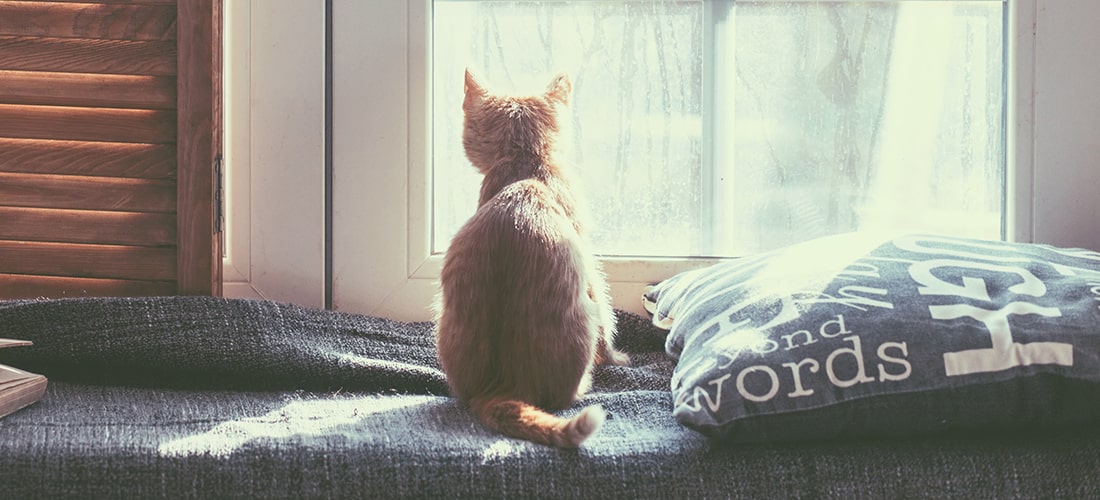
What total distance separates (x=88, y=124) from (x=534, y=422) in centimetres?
83

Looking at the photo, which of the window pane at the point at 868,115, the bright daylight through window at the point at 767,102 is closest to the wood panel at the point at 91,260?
the bright daylight through window at the point at 767,102

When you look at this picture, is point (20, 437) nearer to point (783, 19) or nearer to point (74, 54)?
point (74, 54)

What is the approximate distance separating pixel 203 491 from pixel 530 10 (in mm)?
968

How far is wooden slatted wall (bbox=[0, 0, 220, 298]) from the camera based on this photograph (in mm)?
1228

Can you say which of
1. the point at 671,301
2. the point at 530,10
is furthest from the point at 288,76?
the point at 671,301

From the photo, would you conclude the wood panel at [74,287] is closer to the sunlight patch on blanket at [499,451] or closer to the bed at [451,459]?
the bed at [451,459]

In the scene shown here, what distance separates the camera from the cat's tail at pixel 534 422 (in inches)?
30.3

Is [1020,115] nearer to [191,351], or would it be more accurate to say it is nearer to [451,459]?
[451,459]

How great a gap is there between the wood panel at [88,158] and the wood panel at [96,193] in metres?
0.01

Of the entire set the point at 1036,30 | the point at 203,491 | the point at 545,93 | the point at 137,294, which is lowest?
the point at 203,491

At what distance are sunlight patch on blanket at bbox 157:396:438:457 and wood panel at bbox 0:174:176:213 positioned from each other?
1.42 feet

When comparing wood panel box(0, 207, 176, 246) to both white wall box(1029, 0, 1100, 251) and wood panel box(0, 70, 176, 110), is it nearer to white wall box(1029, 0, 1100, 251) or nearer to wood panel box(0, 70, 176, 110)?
wood panel box(0, 70, 176, 110)

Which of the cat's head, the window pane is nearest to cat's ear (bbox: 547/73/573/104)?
the cat's head

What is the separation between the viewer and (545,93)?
47.4 inches
